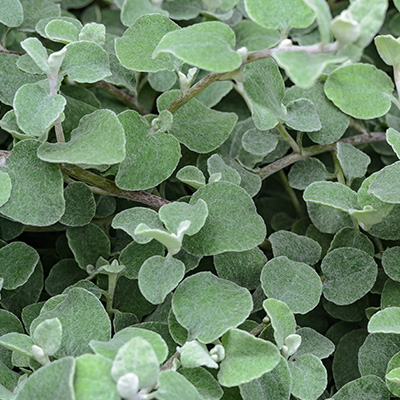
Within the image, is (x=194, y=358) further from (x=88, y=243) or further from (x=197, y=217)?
(x=88, y=243)

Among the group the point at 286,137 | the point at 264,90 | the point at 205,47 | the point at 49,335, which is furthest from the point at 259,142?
the point at 49,335

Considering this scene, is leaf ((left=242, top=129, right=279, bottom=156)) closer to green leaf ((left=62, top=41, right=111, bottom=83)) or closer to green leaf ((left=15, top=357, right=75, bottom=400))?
green leaf ((left=62, top=41, right=111, bottom=83))

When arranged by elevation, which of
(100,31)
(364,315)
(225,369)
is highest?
(100,31)

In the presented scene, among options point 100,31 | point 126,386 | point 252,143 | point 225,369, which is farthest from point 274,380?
point 100,31

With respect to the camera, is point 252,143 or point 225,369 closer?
point 225,369

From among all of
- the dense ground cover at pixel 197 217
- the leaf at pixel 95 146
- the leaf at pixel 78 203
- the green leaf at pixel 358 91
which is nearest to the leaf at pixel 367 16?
the dense ground cover at pixel 197 217

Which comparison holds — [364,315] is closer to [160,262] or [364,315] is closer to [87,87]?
[160,262]

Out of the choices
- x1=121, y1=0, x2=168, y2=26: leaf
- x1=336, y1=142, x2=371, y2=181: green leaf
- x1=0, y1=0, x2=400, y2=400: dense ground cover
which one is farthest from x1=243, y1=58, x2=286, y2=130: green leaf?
x1=121, y1=0, x2=168, y2=26: leaf

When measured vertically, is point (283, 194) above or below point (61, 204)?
below
